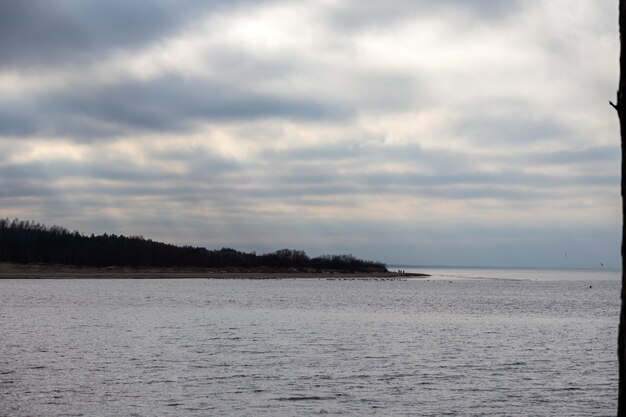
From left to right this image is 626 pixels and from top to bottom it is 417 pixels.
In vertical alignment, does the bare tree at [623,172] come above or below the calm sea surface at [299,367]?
above

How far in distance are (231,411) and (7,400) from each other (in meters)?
9.25

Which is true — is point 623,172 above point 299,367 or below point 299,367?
above

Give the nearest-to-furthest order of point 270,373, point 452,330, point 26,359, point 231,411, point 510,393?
point 231,411, point 510,393, point 270,373, point 26,359, point 452,330

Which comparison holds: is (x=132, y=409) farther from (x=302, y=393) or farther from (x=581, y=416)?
(x=581, y=416)

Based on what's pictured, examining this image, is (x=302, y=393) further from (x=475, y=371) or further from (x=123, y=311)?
(x=123, y=311)

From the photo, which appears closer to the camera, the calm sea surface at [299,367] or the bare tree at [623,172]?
the bare tree at [623,172]

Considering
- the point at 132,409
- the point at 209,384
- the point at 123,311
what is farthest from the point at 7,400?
the point at 123,311

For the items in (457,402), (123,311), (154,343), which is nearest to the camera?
(457,402)

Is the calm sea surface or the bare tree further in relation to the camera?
the calm sea surface

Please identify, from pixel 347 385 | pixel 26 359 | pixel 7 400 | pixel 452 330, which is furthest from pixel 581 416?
pixel 452 330

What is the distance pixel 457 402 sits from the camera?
30.3 meters

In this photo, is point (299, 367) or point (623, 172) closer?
point (623, 172)

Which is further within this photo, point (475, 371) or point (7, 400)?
point (475, 371)

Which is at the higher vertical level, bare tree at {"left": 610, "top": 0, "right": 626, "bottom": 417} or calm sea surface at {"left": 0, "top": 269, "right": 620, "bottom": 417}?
bare tree at {"left": 610, "top": 0, "right": 626, "bottom": 417}
